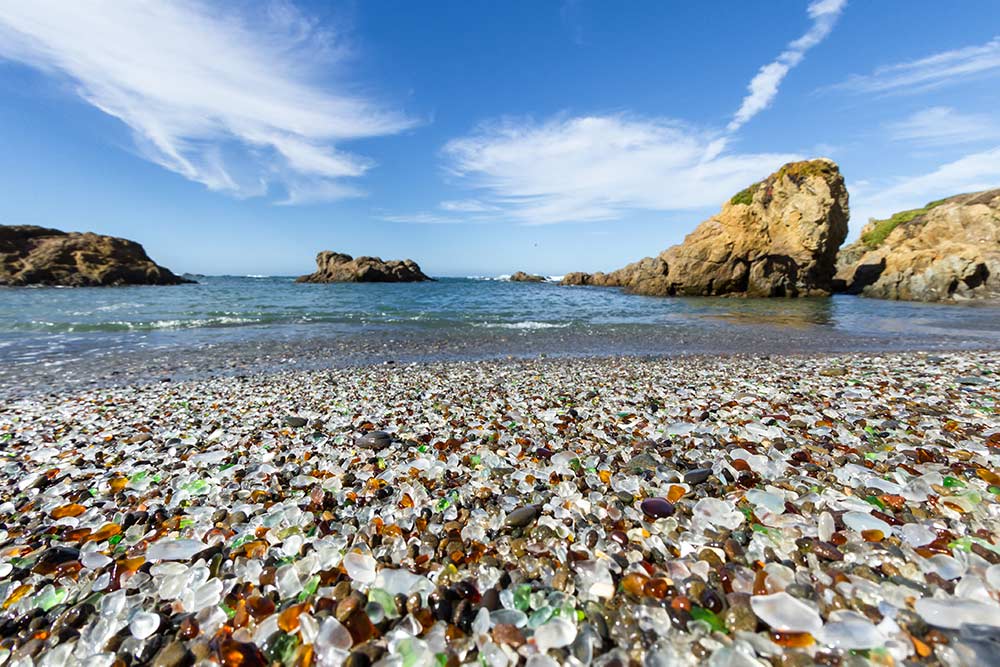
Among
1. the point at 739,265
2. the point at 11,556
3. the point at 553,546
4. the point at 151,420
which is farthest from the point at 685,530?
the point at 739,265

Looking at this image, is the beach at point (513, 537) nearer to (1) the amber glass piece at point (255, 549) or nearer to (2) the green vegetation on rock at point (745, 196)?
(1) the amber glass piece at point (255, 549)

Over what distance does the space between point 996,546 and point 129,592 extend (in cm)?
489

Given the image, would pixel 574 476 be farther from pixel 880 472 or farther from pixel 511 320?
pixel 511 320

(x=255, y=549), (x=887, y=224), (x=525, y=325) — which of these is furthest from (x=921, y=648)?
(x=887, y=224)

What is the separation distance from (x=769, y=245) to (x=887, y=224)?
146 feet

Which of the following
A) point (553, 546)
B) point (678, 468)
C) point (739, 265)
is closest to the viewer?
point (553, 546)

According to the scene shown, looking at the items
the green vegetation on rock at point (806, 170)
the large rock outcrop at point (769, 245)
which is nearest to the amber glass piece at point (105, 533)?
the large rock outcrop at point (769, 245)

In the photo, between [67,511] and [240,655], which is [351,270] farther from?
[240,655]

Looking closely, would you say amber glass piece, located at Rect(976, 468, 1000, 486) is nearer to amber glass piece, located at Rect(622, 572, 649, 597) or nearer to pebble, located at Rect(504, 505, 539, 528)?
amber glass piece, located at Rect(622, 572, 649, 597)

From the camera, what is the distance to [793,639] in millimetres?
1783

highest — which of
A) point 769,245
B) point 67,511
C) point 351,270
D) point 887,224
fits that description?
point 887,224

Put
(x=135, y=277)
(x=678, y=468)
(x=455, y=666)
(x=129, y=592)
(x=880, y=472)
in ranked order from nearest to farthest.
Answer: (x=455, y=666) → (x=129, y=592) → (x=880, y=472) → (x=678, y=468) → (x=135, y=277)

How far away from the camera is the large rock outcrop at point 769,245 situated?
139ft

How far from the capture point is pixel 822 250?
4494 centimetres
